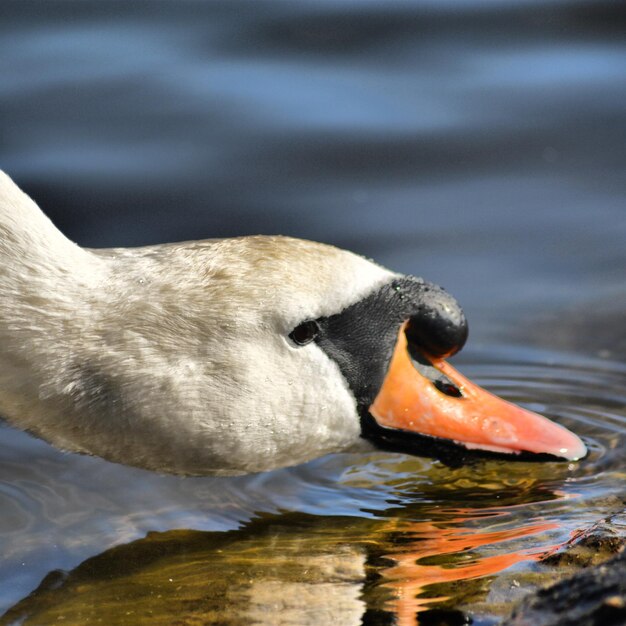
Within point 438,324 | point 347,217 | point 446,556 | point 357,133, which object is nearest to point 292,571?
point 446,556

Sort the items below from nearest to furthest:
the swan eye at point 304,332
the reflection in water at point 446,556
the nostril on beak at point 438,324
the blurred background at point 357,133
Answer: the reflection in water at point 446,556 < the swan eye at point 304,332 < the nostril on beak at point 438,324 < the blurred background at point 357,133

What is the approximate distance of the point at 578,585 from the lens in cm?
269

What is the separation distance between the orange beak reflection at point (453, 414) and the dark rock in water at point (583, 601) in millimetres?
1602

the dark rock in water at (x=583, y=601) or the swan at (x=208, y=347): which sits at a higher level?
the swan at (x=208, y=347)

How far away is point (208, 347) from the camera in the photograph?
4012 millimetres

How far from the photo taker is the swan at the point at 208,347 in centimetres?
395

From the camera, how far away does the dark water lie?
13.3ft

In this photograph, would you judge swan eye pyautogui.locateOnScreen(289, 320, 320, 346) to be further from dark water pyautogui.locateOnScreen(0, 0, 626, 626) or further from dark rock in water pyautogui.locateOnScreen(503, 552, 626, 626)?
dark rock in water pyautogui.locateOnScreen(503, 552, 626, 626)

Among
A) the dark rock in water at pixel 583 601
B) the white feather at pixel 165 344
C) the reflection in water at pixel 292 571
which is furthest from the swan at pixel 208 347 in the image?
the dark rock in water at pixel 583 601

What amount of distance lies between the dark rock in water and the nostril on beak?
1.63 meters

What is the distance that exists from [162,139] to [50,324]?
4.36 meters

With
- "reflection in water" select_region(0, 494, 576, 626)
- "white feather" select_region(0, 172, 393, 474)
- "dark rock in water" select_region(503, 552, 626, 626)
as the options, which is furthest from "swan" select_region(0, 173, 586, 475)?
"dark rock in water" select_region(503, 552, 626, 626)

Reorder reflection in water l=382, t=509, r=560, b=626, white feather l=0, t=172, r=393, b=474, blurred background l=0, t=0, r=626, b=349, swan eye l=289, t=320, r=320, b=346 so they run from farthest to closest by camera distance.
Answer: blurred background l=0, t=0, r=626, b=349, swan eye l=289, t=320, r=320, b=346, white feather l=0, t=172, r=393, b=474, reflection in water l=382, t=509, r=560, b=626

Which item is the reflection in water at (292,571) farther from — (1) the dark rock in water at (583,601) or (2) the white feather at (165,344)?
(1) the dark rock in water at (583,601)
